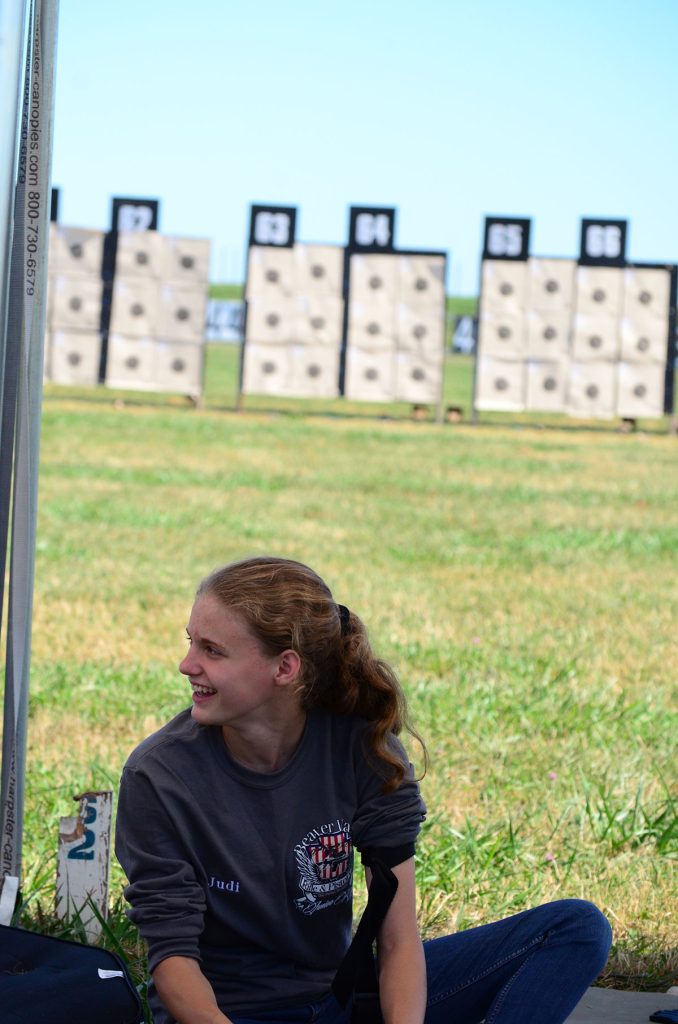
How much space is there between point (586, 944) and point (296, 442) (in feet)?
38.0

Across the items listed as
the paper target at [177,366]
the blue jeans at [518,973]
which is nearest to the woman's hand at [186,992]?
the blue jeans at [518,973]

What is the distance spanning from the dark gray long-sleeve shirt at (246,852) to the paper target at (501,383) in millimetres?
16160

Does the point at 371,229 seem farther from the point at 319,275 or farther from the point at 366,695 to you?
the point at 366,695

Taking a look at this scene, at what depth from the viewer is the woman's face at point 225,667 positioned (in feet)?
6.22

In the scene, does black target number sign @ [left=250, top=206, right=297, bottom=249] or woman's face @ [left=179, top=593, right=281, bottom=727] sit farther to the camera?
black target number sign @ [left=250, top=206, right=297, bottom=249]

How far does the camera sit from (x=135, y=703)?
4.46 m

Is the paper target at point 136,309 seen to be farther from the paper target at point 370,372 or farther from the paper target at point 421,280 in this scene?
the paper target at point 421,280

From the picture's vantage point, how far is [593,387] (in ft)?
59.1

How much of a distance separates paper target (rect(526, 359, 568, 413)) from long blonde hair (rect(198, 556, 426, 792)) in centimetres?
1625

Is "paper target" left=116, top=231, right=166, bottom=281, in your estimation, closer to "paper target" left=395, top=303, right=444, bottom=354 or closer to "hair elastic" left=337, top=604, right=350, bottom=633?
"paper target" left=395, top=303, right=444, bottom=354

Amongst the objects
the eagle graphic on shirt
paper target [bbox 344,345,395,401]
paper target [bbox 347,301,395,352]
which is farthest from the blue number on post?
paper target [bbox 347,301,395,352]

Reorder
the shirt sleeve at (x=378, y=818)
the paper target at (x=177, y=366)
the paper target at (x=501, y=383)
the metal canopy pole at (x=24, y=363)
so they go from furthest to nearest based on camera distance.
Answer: the paper target at (x=501, y=383)
the paper target at (x=177, y=366)
the metal canopy pole at (x=24, y=363)
the shirt sleeve at (x=378, y=818)

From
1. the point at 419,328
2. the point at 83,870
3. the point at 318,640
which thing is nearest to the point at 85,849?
the point at 83,870

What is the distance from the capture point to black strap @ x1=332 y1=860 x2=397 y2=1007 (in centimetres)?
189
